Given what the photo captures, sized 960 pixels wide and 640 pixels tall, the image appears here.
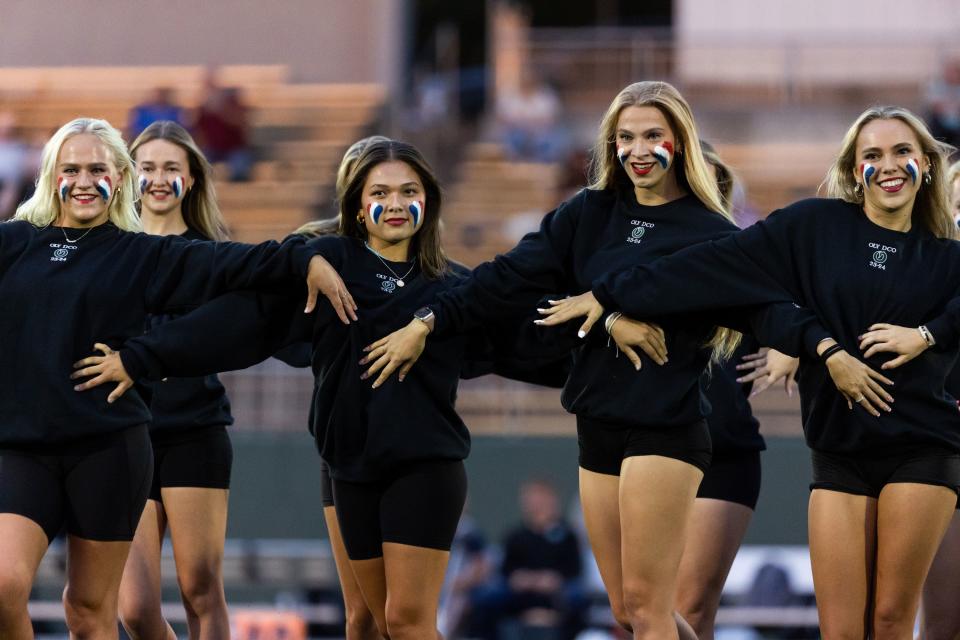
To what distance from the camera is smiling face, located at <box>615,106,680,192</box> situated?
552 cm

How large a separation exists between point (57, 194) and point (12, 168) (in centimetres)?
975

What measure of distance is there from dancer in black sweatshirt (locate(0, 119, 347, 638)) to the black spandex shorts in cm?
68

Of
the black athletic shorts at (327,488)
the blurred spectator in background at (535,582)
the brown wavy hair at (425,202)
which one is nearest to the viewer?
the brown wavy hair at (425,202)

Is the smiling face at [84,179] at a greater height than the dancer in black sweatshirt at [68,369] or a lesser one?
greater

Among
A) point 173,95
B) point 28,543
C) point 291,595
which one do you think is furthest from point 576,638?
point 173,95

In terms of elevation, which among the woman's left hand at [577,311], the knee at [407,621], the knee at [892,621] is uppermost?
the woman's left hand at [577,311]

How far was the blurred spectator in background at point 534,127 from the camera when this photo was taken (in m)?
16.7

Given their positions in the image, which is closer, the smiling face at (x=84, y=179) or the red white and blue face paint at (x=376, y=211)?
the smiling face at (x=84, y=179)

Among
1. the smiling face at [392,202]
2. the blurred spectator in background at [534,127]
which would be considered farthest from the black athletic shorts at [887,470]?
the blurred spectator in background at [534,127]

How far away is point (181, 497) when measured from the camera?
20.4ft

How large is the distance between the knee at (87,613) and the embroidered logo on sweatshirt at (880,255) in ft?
8.78

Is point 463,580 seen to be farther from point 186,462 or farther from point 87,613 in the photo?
point 87,613

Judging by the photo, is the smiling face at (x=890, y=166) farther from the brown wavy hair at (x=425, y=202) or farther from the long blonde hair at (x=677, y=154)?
the brown wavy hair at (x=425, y=202)

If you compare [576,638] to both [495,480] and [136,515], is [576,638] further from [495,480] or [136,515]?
[136,515]
